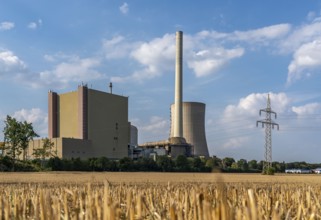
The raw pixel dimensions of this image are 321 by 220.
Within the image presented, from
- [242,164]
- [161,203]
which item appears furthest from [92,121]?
[161,203]

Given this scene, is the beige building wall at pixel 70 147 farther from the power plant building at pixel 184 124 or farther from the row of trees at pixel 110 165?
the power plant building at pixel 184 124

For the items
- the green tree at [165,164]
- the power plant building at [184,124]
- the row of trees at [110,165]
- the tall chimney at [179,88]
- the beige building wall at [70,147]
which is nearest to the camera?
the row of trees at [110,165]

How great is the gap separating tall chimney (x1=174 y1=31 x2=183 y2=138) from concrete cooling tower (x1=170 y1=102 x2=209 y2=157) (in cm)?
137

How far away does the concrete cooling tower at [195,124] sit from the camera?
3492 inches

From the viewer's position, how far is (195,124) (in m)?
89.6

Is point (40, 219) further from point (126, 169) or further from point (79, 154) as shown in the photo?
point (79, 154)

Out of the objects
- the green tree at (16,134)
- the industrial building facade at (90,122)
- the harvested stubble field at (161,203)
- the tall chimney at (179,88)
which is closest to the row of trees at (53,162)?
the green tree at (16,134)

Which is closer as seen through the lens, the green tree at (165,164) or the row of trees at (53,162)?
the row of trees at (53,162)

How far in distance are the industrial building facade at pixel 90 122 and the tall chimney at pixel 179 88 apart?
14.6 metres

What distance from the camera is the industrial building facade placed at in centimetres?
9194

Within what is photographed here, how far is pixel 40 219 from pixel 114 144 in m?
95.9

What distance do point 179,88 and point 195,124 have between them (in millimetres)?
10231

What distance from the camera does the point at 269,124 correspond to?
7556 centimetres

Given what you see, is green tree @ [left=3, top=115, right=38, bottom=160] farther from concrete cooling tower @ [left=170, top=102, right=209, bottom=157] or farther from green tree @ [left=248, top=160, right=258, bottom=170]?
green tree @ [left=248, top=160, right=258, bottom=170]
